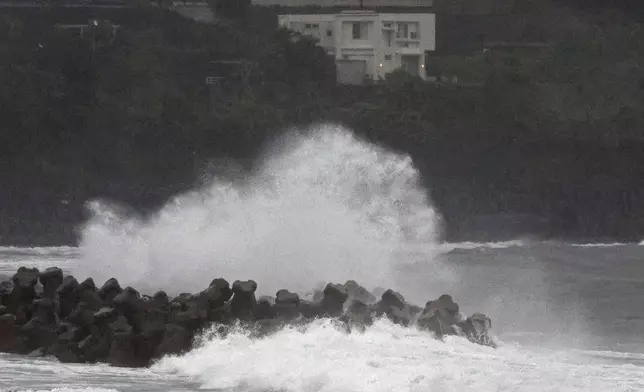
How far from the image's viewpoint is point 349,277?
25875 mm

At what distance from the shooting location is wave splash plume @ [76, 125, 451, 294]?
86.6ft

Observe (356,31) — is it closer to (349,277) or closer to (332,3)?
(332,3)

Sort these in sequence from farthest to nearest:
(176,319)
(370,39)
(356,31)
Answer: (356,31), (370,39), (176,319)

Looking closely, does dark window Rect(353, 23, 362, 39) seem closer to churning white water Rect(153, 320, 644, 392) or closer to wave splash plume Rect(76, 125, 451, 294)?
wave splash plume Rect(76, 125, 451, 294)

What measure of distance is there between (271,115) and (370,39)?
835 cm

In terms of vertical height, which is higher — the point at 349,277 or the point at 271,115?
the point at 349,277

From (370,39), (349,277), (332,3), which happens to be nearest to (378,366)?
(349,277)

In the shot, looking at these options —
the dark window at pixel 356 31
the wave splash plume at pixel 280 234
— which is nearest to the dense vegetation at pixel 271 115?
the dark window at pixel 356 31

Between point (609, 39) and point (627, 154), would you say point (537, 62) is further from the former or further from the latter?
point (627, 154)

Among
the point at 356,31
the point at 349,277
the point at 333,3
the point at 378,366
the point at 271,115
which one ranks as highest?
the point at 333,3

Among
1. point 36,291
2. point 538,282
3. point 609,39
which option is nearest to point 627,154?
point 609,39

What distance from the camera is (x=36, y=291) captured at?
20000 mm

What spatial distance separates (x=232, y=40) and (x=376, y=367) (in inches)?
2537

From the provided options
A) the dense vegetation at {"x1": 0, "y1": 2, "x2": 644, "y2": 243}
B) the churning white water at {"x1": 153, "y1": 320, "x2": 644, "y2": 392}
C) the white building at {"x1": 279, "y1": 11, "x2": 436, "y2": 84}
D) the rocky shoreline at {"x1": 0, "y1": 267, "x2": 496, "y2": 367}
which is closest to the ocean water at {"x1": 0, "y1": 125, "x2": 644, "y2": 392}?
the churning white water at {"x1": 153, "y1": 320, "x2": 644, "y2": 392}
